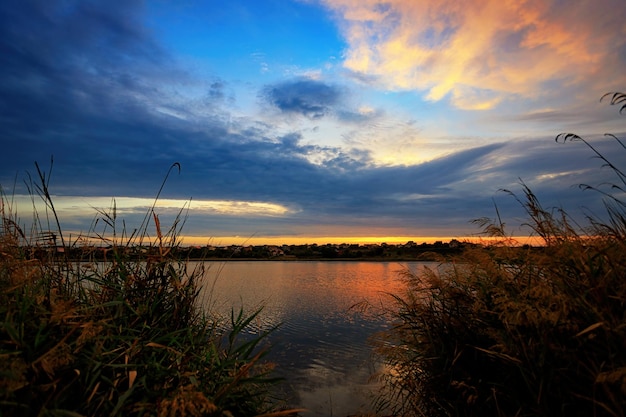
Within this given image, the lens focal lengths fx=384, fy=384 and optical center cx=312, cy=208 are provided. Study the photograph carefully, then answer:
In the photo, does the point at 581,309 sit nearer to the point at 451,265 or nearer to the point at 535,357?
the point at 535,357

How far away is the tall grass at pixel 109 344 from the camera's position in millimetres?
2820

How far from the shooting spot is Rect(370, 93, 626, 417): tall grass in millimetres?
3275

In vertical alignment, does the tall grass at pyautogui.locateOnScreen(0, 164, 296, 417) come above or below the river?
above

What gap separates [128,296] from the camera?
171 inches

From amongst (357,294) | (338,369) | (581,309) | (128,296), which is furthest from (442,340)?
(357,294)

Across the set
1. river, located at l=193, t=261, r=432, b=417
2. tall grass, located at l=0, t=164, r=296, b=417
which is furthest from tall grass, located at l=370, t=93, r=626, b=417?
tall grass, located at l=0, t=164, r=296, b=417

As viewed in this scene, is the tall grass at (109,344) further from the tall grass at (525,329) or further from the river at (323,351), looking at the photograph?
the tall grass at (525,329)

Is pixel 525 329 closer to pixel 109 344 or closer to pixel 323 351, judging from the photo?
pixel 109 344

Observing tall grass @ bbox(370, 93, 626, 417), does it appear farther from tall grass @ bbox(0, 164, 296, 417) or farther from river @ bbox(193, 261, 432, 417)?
tall grass @ bbox(0, 164, 296, 417)

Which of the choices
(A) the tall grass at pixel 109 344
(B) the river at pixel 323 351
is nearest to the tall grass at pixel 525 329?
(B) the river at pixel 323 351

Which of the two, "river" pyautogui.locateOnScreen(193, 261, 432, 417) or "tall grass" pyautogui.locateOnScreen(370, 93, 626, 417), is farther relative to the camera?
"river" pyautogui.locateOnScreen(193, 261, 432, 417)

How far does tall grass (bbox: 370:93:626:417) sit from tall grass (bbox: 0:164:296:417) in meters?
2.31

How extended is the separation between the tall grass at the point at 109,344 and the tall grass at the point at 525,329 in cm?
231

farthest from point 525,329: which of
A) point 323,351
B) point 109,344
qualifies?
point 323,351
